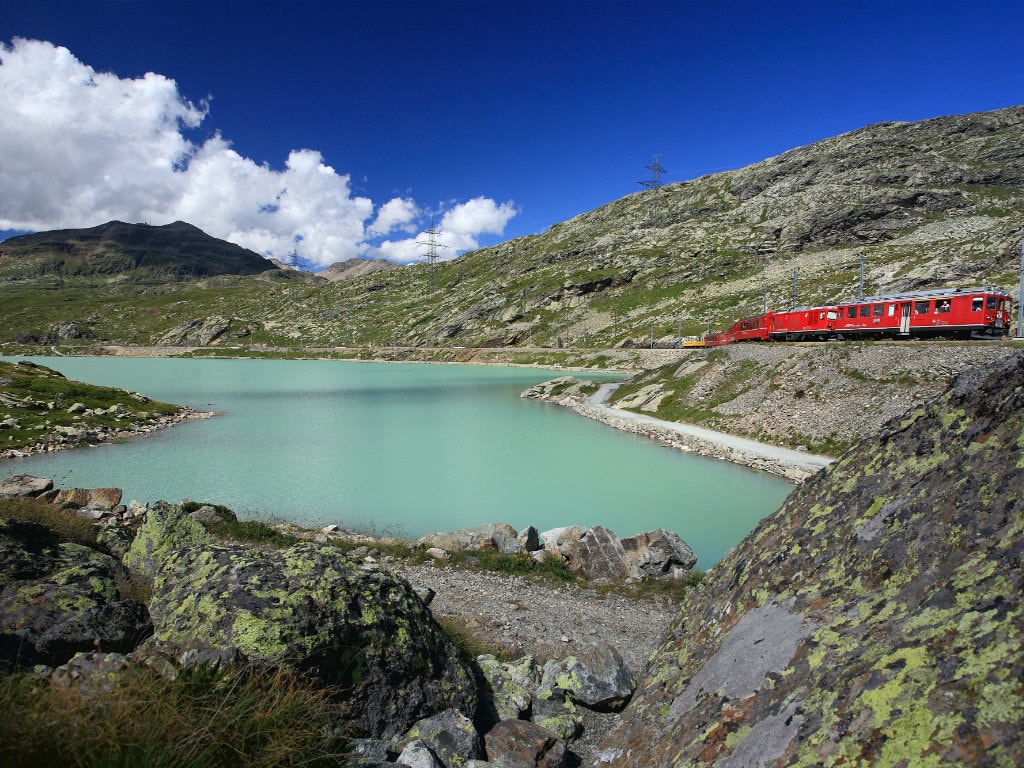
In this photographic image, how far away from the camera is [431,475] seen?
26.8 m

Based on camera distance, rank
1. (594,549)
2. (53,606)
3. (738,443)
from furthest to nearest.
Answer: (738,443), (594,549), (53,606)

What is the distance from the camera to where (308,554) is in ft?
20.7

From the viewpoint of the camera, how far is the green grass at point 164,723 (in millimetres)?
2729

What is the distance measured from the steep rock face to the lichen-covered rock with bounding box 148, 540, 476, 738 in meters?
2.28

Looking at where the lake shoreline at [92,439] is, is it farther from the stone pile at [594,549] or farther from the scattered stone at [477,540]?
the stone pile at [594,549]

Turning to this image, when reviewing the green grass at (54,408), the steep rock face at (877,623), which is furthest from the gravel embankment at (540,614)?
the green grass at (54,408)

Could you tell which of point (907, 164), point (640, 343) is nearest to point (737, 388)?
point (640, 343)

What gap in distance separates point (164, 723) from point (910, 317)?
1908 inches

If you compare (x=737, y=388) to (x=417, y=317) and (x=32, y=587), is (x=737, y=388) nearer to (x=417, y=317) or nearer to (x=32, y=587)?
(x=32, y=587)

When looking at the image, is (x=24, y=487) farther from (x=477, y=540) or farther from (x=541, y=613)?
(x=541, y=613)

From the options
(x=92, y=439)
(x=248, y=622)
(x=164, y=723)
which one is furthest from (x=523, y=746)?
(x=92, y=439)

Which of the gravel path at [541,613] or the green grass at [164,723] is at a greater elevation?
the green grass at [164,723]

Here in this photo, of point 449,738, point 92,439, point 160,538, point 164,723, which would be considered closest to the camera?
point 164,723

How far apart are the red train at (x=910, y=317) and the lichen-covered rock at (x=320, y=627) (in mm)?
43884
